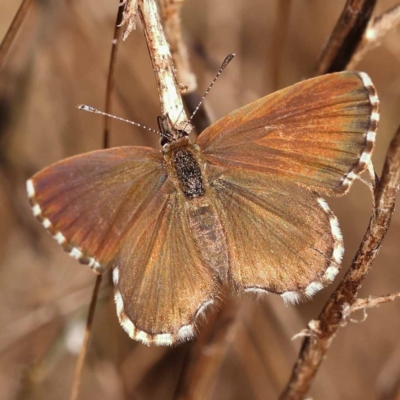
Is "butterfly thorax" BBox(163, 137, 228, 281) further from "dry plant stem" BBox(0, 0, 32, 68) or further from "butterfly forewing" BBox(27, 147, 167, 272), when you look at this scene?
"dry plant stem" BBox(0, 0, 32, 68)

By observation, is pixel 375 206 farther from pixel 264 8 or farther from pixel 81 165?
pixel 264 8

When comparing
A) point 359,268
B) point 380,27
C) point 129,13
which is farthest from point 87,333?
point 380,27

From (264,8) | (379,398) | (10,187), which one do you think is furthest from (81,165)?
(264,8)

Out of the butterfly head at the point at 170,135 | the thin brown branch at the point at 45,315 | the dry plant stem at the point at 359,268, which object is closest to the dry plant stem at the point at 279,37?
the butterfly head at the point at 170,135

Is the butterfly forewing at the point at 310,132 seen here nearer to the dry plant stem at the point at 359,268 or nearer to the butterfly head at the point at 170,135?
the butterfly head at the point at 170,135

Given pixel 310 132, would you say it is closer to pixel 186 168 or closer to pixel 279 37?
pixel 186 168
